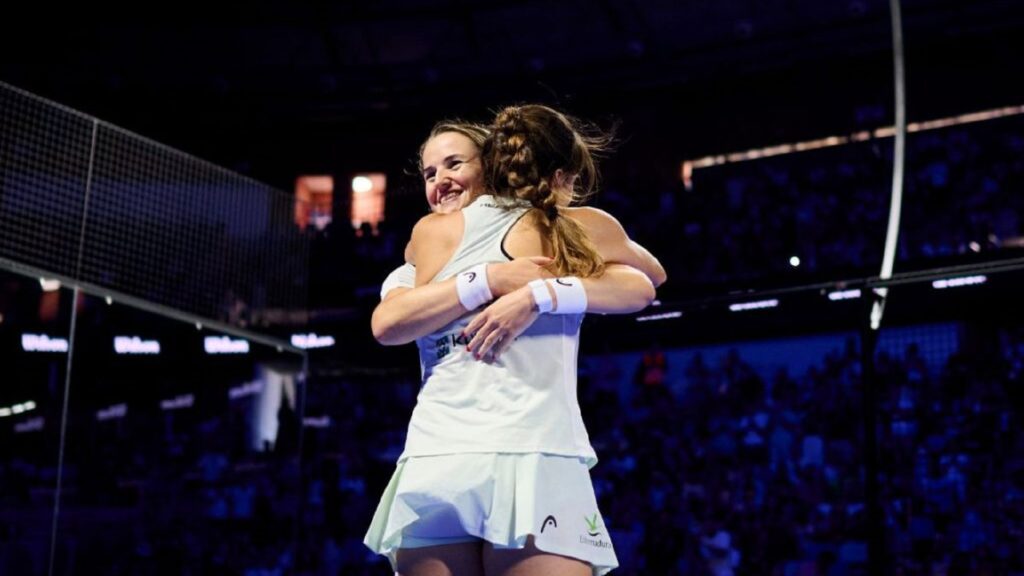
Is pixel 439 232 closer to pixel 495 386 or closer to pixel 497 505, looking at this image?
pixel 495 386

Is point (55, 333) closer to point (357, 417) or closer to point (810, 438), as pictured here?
point (357, 417)

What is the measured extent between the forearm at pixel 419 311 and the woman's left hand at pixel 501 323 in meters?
0.04

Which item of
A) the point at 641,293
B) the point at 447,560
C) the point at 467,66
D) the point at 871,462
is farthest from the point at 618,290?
the point at 467,66

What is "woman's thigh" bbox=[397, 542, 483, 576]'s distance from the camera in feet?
5.29

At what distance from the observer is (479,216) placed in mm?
1741

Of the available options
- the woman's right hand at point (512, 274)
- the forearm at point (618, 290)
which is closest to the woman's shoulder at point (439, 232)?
the woman's right hand at point (512, 274)

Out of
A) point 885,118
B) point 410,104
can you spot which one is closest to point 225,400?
point 410,104

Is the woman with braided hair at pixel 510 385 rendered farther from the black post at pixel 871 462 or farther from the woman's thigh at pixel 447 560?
the black post at pixel 871 462

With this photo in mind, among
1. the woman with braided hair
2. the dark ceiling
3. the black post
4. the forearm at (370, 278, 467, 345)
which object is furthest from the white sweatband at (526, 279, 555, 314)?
the dark ceiling

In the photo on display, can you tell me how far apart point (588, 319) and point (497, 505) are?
8.72 feet

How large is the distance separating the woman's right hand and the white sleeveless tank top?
0.05 meters

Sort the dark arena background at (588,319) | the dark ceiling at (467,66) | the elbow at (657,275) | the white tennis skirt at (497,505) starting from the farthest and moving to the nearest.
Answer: the dark ceiling at (467,66)
the dark arena background at (588,319)
the elbow at (657,275)
the white tennis skirt at (497,505)

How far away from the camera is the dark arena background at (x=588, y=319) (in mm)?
5660

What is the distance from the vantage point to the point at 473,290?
1.65m
